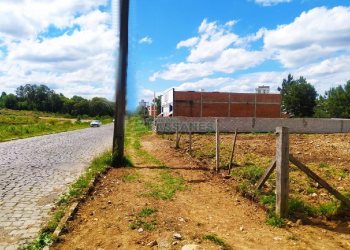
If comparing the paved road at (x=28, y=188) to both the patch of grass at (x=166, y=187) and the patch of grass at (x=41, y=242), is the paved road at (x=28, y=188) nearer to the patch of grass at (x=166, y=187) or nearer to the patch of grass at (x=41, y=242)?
the patch of grass at (x=41, y=242)

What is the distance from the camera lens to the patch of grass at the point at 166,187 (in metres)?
8.12

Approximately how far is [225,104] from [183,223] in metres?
45.2

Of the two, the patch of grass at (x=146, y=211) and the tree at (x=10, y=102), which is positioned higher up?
the tree at (x=10, y=102)

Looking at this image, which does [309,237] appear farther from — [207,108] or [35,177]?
[207,108]

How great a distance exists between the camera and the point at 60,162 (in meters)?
14.2

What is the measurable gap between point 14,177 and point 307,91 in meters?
75.3

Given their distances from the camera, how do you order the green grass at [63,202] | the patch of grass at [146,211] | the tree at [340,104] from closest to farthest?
the green grass at [63,202], the patch of grass at [146,211], the tree at [340,104]

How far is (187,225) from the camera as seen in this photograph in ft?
19.7

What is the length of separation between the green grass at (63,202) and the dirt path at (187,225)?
23 cm

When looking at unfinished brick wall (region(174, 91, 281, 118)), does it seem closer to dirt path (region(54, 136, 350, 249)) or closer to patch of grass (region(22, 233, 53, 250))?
dirt path (region(54, 136, 350, 249))

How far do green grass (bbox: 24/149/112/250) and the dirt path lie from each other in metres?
0.23

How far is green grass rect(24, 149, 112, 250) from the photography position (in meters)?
5.23

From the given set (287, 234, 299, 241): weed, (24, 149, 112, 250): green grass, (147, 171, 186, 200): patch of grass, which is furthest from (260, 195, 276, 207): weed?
(24, 149, 112, 250): green grass

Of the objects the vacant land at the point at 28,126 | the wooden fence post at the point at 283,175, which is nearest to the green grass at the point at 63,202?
the wooden fence post at the point at 283,175
